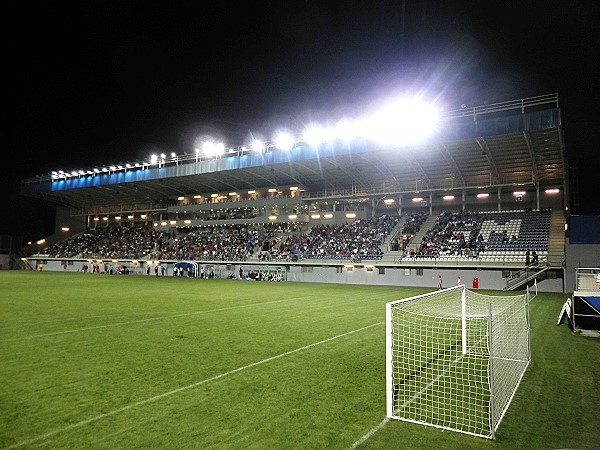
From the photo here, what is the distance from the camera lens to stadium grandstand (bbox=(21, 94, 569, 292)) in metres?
32.8

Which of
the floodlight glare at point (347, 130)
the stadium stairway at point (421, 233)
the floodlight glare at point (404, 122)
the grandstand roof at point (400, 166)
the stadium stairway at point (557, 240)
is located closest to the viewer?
the stadium stairway at point (557, 240)

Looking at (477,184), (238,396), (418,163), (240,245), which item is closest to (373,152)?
(418,163)

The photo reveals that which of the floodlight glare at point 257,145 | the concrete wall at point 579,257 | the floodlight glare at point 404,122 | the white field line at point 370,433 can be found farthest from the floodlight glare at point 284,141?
the white field line at point 370,433

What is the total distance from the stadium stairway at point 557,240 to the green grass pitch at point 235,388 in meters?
18.5

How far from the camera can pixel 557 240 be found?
106 ft

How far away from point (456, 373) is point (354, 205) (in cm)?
4078

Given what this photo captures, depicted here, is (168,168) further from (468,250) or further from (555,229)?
(555,229)

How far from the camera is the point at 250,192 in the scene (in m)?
57.0

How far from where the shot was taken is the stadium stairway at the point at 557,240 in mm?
30094

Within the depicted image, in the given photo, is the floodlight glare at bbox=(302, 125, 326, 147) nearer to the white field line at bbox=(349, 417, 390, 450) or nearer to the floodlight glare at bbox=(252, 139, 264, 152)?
the floodlight glare at bbox=(252, 139, 264, 152)

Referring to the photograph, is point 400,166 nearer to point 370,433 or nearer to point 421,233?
point 421,233

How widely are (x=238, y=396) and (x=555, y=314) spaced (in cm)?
1689

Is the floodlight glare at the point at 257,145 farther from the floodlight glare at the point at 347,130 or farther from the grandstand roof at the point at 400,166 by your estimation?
the floodlight glare at the point at 347,130

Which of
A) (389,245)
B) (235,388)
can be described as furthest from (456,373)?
(389,245)
